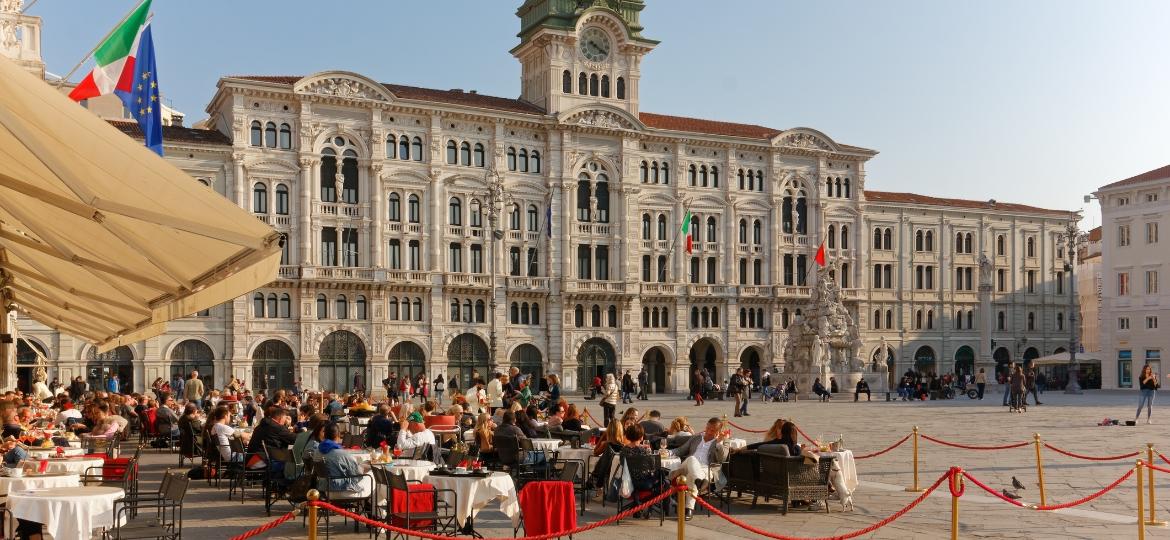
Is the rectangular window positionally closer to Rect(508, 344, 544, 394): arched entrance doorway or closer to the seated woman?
Rect(508, 344, 544, 394): arched entrance doorway

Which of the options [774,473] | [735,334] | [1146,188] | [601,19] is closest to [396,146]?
[601,19]

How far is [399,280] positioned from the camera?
5459cm

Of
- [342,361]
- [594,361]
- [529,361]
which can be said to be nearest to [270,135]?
[342,361]

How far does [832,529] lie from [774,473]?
4.57ft

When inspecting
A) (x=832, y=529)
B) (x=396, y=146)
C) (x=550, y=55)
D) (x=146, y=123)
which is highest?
(x=550, y=55)

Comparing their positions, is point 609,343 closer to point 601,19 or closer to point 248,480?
point 601,19

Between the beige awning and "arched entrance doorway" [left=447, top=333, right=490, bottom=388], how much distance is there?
135ft

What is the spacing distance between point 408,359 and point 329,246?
6540 mm

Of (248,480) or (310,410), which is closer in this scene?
(248,480)

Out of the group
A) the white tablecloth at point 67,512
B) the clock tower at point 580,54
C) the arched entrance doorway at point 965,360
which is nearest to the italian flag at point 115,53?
the white tablecloth at point 67,512

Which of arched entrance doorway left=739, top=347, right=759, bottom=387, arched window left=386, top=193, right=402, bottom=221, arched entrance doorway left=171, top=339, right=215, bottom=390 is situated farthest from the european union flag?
arched entrance doorway left=739, top=347, right=759, bottom=387

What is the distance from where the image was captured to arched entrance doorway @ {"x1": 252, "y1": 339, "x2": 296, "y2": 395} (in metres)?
52.3

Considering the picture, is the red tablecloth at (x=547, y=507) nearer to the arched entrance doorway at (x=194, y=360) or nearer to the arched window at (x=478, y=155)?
the arched entrance doorway at (x=194, y=360)

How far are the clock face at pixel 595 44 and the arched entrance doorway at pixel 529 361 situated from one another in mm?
15507
